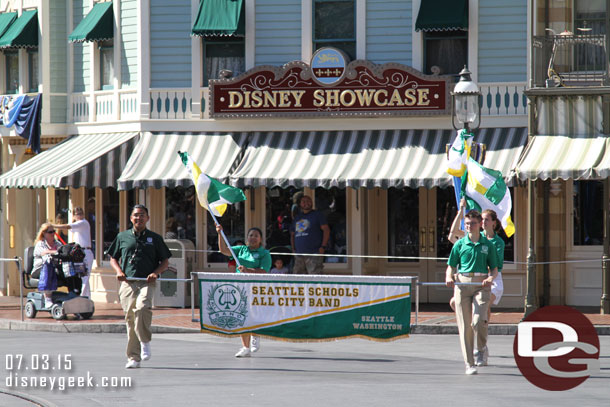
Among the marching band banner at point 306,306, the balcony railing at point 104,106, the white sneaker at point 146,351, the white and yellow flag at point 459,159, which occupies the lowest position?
the white sneaker at point 146,351

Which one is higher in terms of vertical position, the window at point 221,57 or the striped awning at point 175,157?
the window at point 221,57

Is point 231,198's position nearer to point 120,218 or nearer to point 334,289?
point 334,289

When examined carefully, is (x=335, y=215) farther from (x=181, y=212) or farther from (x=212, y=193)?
(x=212, y=193)

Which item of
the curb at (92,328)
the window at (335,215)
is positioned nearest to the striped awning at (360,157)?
the window at (335,215)

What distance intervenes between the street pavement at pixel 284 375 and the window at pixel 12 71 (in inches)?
361

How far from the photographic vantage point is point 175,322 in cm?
1789

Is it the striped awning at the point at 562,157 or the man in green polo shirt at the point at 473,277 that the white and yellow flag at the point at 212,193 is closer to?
the man in green polo shirt at the point at 473,277

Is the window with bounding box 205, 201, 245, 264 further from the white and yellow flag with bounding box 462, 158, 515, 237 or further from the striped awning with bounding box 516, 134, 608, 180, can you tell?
the white and yellow flag with bounding box 462, 158, 515, 237

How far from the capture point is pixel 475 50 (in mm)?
20281

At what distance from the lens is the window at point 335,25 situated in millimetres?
20875

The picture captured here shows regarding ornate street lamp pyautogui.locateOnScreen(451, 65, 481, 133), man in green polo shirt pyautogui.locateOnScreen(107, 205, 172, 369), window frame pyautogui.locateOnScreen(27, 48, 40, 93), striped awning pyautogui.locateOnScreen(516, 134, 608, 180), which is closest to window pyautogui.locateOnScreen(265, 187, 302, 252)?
striped awning pyautogui.locateOnScreen(516, 134, 608, 180)

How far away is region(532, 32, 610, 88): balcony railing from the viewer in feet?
62.5

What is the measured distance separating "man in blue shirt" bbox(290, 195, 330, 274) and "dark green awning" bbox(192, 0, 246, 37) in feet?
11.7
